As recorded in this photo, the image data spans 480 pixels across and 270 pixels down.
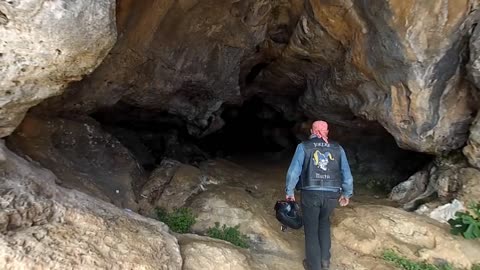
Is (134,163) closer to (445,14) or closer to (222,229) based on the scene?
(222,229)

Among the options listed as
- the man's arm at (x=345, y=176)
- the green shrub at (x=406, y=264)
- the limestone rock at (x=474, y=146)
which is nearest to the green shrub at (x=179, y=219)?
the man's arm at (x=345, y=176)

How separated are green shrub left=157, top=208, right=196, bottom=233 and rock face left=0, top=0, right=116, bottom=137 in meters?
2.59

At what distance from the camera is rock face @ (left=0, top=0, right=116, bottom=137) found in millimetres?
3602

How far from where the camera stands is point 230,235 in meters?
5.67

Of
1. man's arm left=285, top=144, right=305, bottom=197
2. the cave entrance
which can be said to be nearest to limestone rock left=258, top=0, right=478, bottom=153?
the cave entrance

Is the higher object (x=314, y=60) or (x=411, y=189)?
(x=314, y=60)

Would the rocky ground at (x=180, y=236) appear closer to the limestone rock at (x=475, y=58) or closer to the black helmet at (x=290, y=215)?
the black helmet at (x=290, y=215)

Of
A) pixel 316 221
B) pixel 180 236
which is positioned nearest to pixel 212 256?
pixel 180 236

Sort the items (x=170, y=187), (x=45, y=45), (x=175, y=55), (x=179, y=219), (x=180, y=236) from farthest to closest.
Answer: (x=175, y=55) < (x=170, y=187) < (x=179, y=219) < (x=180, y=236) < (x=45, y=45)

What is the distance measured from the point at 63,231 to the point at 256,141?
40.7ft

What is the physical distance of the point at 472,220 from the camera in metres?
5.80

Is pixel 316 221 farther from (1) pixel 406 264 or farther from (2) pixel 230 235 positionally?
(1) pixel 406 264

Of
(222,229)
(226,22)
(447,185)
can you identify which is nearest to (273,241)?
(222,229)

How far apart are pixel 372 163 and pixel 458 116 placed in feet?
13.5
